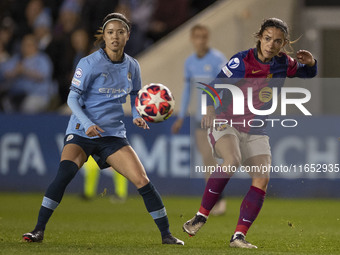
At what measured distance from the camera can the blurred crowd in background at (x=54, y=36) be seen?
14016mm

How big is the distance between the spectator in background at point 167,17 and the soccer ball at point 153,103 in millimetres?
7830

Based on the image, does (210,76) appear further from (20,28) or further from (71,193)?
(20,28)

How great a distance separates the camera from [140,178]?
720 cm

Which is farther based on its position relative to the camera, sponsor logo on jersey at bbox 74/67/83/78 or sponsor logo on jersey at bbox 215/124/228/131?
sponsor logo on jersey at bbox 215/124/228/131

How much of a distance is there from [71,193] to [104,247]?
6.17 m

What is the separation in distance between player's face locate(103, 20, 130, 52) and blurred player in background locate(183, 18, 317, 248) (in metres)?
0.89

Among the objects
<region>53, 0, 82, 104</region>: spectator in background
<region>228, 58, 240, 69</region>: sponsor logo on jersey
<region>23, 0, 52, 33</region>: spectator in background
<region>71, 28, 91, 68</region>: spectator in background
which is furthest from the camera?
<region>23, 0, 52, 33</region>: spectator in background

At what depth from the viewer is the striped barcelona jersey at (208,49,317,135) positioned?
24.0ft

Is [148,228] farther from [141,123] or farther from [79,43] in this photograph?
[79,43]

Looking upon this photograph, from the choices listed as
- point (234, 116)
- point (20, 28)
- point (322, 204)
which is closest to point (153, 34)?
point (20, 28)

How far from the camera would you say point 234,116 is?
7449 millimetres

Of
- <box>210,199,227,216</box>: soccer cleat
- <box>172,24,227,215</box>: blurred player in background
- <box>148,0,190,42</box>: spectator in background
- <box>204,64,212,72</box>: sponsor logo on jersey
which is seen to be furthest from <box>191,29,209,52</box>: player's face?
<box>148,0,190,42</box>: spectator in background

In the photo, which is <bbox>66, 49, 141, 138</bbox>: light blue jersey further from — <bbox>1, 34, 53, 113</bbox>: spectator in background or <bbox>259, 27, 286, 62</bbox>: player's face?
<bbox>1, 34, 53, 113</bbox>: spectator in background

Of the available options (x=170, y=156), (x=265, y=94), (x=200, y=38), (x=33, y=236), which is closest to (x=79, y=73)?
(x=33, y=236)
